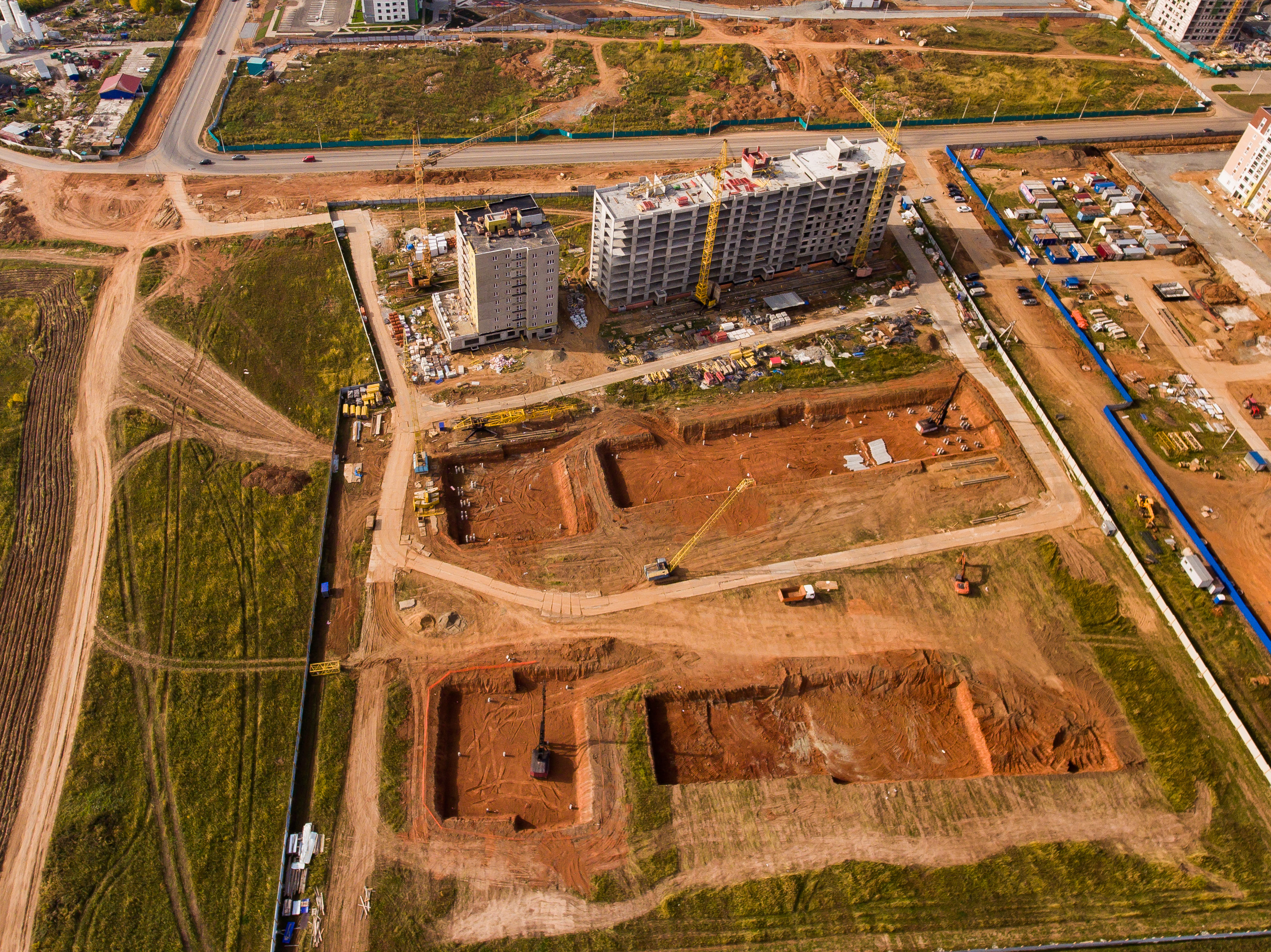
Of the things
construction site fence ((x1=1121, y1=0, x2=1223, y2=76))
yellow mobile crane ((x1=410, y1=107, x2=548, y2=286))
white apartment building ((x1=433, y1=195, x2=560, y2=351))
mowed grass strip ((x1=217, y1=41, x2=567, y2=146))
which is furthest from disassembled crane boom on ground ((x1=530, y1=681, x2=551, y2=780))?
construction site fence ((x1=1121, y1=0, x2=1223, y2=76))

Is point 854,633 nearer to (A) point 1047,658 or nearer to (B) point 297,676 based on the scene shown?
(A) point 1047,658

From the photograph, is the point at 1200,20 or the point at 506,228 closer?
the point at 506,228

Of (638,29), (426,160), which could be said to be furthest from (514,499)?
(638,29)

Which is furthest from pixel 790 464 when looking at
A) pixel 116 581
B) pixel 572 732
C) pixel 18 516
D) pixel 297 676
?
pixel 18 516

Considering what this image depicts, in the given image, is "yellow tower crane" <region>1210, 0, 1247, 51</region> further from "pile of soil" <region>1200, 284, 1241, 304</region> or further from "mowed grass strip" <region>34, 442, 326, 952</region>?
"mowed grass strip" <region>34, 442, 326, 952</region>

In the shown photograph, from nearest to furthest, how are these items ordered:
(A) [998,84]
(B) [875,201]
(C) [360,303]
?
(C) [360,303], (B) [875,201], (A) [998,84]

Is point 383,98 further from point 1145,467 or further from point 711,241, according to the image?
point 1145,467
